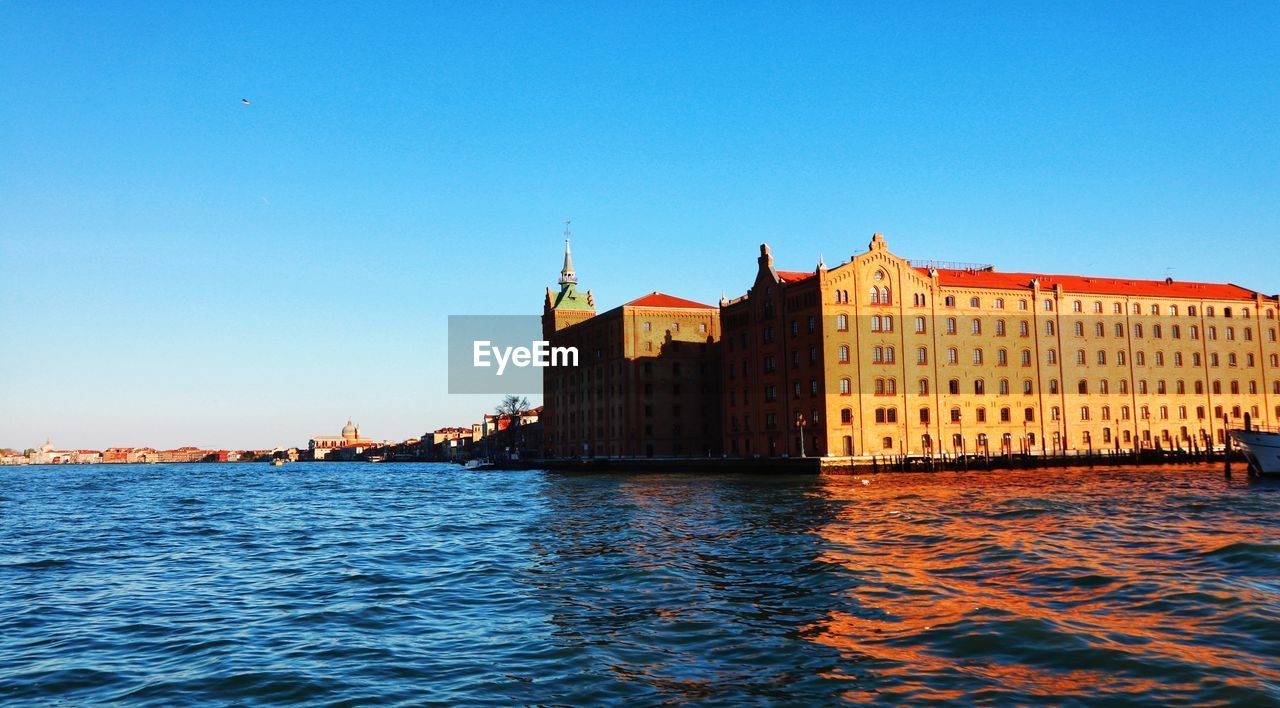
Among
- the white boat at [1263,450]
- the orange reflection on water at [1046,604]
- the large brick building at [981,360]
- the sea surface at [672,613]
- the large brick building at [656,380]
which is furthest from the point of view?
the large brick building at [656,380]

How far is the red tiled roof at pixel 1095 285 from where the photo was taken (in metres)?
79.8

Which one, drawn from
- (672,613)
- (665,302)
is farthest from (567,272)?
(672,613)

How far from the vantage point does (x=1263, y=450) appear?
160ft

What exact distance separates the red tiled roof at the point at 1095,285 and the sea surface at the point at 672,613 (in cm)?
5165

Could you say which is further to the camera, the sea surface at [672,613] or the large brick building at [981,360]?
the large brick building at [981,360]

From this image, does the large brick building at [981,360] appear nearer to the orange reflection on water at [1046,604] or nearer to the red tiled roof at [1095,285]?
the red tiled roof at [1095,285]

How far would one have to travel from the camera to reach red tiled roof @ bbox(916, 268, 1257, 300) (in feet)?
262

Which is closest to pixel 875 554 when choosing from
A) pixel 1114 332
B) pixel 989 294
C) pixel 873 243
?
pixel 873 243

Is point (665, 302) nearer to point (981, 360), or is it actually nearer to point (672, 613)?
point (981, 360)

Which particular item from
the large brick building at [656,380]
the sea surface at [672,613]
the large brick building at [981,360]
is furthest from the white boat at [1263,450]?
the large brick building at [656,380]

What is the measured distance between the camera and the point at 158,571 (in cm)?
2055

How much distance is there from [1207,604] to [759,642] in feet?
24.0

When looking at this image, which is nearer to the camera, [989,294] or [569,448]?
[989,294]

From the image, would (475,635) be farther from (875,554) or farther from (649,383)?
(649,383)
